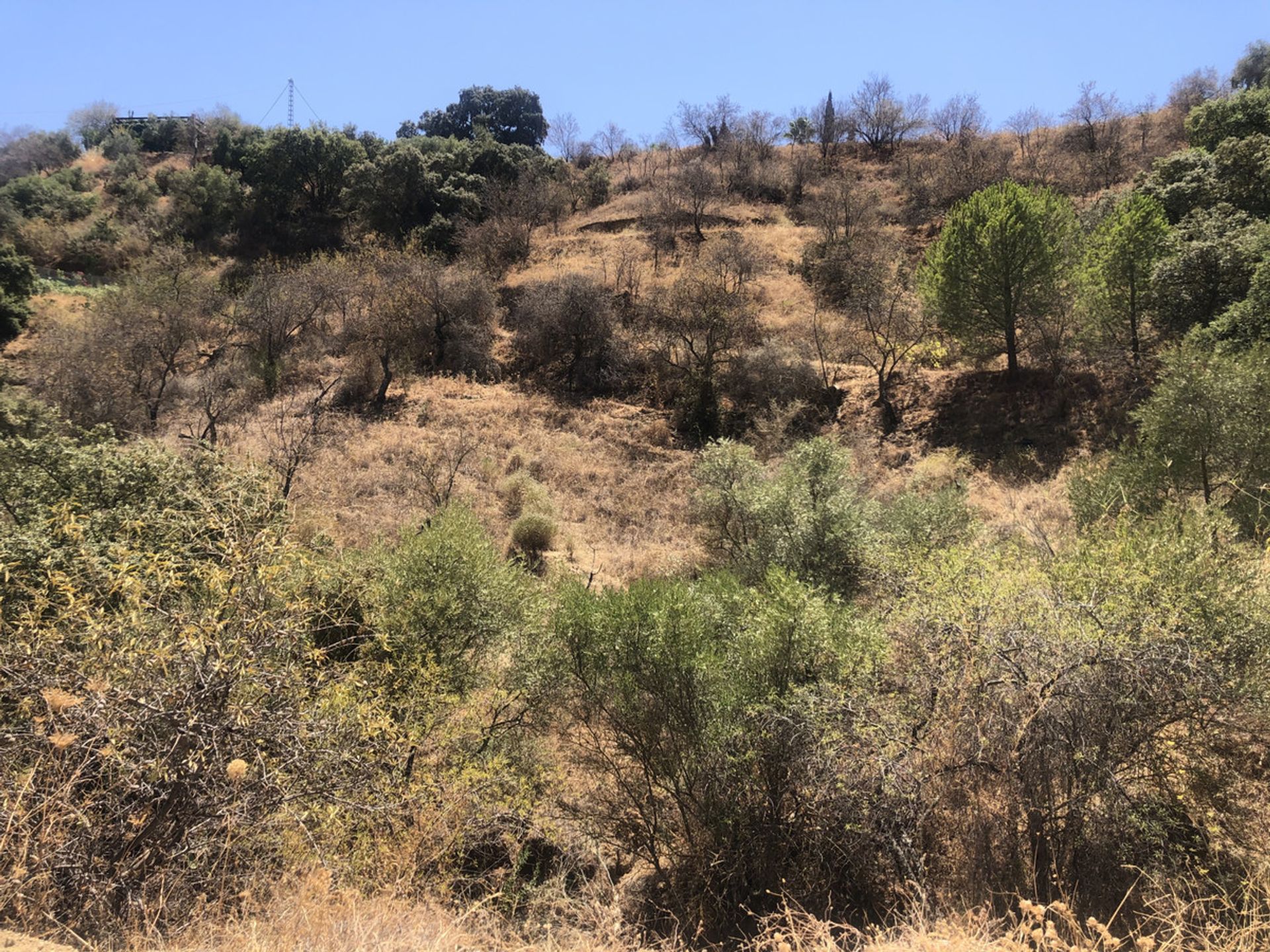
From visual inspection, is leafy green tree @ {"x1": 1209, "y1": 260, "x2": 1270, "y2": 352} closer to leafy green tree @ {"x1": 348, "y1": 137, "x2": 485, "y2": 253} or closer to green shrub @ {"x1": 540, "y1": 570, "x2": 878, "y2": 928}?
green shrub @ {"x1": 540, "y1": 570, "x2": 878, "y2": 928}

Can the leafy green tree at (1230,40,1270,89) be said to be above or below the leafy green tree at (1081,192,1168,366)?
above

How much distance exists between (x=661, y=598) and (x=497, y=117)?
6373cm

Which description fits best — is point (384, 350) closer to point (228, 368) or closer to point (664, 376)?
point (228, 368)

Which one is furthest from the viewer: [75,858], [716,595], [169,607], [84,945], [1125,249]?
[1125,249]

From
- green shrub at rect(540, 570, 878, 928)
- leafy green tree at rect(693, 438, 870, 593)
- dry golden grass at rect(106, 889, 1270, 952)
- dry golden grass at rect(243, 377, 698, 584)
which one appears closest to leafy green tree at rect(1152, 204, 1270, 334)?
leafy green tree at rect(693, 438, 870, 593)

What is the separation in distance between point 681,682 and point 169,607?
19.7ft

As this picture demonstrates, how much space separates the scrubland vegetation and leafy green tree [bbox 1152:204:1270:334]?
14 centimetres

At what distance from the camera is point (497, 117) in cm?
5962

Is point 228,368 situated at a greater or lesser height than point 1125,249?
lesser

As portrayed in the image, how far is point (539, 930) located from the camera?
7.41 meters

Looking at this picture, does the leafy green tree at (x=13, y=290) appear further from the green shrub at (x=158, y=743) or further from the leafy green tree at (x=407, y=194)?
the green shrub at (x=158, y=743)

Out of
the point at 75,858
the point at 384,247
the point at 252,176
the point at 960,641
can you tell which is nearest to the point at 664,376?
the point at 384,247

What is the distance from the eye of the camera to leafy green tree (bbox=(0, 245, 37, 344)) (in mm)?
30292

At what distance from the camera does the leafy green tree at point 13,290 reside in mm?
30292
